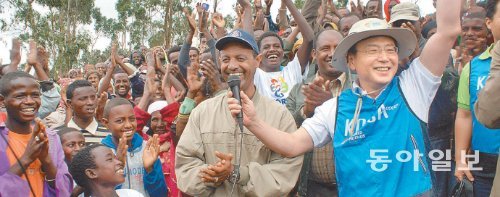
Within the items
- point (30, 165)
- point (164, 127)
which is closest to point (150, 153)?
point (30, 165)

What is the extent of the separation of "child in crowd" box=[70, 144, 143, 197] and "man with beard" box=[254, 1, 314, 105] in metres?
1.68

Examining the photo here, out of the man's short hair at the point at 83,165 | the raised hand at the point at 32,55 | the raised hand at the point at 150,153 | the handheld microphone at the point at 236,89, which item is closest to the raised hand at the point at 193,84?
the raised hand at the point at 150,153

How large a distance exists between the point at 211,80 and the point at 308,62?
1596mm

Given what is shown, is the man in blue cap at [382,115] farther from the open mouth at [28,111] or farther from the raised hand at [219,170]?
the open mouth at [28,111]

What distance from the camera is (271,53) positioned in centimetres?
577

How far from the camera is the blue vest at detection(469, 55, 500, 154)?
3.84 metres

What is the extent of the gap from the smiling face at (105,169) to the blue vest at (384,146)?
5.22 feet

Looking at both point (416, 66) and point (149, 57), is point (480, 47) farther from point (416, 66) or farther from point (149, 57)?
point (149, 57)

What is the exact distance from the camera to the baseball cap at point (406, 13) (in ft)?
18.4

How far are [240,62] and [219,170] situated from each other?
2.72 ft

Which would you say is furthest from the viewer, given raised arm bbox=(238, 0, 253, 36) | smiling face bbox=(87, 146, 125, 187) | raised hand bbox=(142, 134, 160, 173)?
raised arm bbox=(238, 0, 253, 36)

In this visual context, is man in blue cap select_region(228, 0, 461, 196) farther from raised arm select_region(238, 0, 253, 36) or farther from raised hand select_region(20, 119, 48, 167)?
raised arm select_region(238, 0, 253, 36)

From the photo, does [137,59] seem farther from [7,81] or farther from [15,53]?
[7,81]

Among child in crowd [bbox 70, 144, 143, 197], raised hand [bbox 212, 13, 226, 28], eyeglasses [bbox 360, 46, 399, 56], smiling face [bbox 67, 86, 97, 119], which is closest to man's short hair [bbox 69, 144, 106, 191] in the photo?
child in crowd [bbox 70, 144, 143, 197]
